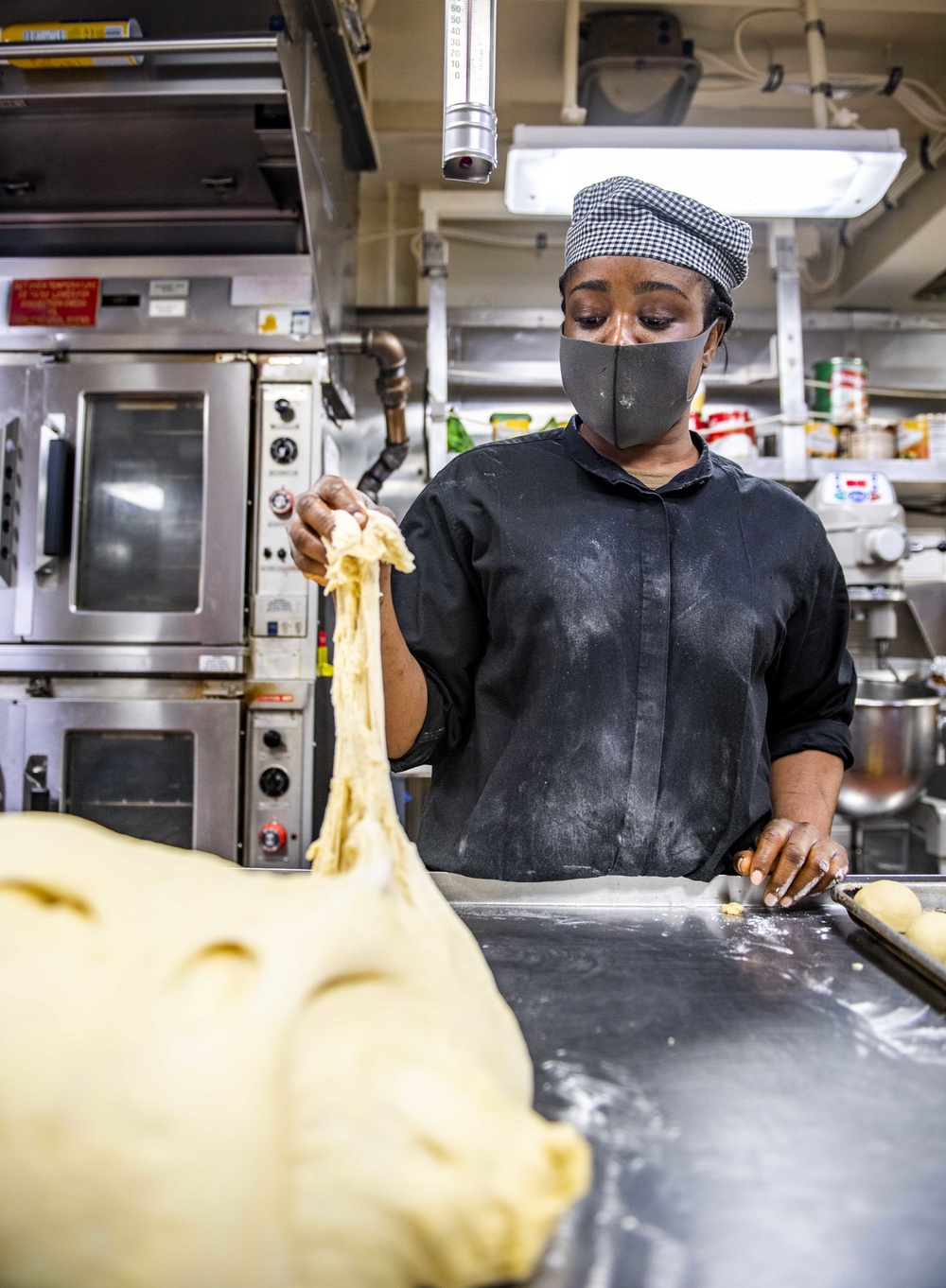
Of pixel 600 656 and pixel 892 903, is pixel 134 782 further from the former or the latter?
pixel 892 903

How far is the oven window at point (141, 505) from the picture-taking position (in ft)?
8.78

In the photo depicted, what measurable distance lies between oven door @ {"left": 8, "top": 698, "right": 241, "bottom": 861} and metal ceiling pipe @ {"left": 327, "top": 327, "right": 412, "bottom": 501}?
3.27 feet

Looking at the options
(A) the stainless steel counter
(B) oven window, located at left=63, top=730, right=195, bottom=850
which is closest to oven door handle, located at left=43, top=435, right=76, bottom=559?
(B) oven window, located at left=63, top=730, right=195, bottom=850

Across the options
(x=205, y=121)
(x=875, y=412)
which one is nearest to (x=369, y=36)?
(x=205, y=121)

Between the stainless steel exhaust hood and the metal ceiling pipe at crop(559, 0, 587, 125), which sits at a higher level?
the metal ceiling pipe at crop(559, 0, 587, 125)

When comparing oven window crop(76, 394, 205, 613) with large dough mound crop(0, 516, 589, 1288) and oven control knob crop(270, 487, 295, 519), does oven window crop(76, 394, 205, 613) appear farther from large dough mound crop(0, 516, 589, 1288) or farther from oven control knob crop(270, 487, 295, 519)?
large dough mound crop(0, 516, 589, 1288)

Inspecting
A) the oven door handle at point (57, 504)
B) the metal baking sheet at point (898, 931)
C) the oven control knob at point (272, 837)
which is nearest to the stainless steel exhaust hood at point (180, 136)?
the oven door handle at point (57, 504)

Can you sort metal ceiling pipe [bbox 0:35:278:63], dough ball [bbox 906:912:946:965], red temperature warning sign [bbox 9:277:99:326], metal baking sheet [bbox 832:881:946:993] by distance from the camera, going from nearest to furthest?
metal baking sheet [bbox 832:881:946:993], dough ball [bbox 906:912:946:965], metal ceiling pipe [bbox 0:35:278:63], red temperature warning sign [bbox 9:277:99:326]

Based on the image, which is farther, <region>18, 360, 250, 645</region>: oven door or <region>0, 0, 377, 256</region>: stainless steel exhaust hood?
<region>18, 360, 250, 645</region>: oven door

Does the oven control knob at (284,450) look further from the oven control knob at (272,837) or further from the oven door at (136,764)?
the oven control knob at (272,837)

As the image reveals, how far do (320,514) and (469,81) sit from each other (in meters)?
0.60

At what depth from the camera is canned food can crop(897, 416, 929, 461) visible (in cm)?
309

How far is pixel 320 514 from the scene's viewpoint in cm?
96

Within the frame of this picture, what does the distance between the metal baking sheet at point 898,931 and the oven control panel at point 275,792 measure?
1.70 m
